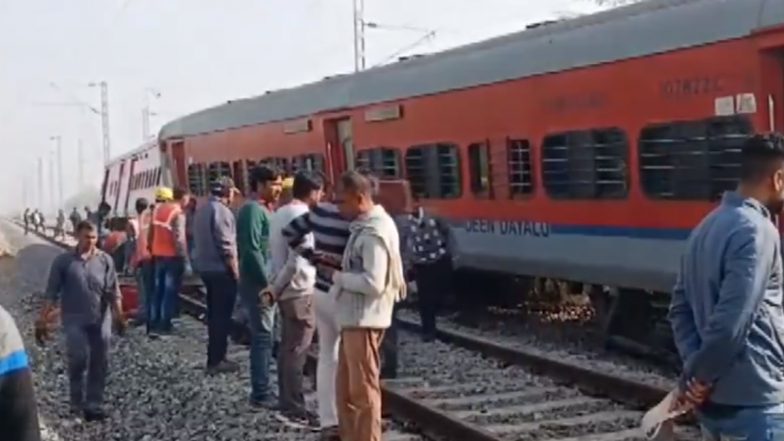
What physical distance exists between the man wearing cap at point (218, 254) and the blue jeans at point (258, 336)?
3.71 ft

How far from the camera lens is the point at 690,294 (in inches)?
176

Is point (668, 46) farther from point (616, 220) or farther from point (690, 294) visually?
point (690, 294)

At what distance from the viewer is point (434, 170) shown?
15.7 m

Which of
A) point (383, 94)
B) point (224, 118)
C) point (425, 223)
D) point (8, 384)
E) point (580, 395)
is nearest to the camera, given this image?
point (8, 384)

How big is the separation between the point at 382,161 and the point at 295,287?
780 centimetres

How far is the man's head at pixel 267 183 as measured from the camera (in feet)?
34.0

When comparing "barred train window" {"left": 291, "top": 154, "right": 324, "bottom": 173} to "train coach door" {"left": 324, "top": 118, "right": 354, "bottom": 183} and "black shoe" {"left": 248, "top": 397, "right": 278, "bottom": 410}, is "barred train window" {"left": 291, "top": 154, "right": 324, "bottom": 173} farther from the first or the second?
"black shoe" {"left": 248, "top": 397, "right": 278, "bottom": 410}

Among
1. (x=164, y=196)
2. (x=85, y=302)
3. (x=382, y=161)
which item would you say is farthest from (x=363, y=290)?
(x=382, y=161)

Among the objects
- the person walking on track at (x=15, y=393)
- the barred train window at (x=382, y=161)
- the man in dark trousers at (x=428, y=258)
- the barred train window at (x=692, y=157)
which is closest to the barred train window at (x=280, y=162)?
the barred train window at (x=382, y=161)

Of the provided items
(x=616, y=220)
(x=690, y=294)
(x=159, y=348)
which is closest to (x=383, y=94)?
(x=159, y=348)

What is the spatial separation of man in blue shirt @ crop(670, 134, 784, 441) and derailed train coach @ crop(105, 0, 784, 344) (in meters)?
5.56

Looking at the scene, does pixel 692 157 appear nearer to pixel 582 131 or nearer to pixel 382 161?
pixel 582 131

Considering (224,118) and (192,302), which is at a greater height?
(224,118)

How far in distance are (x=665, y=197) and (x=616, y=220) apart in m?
0.87
